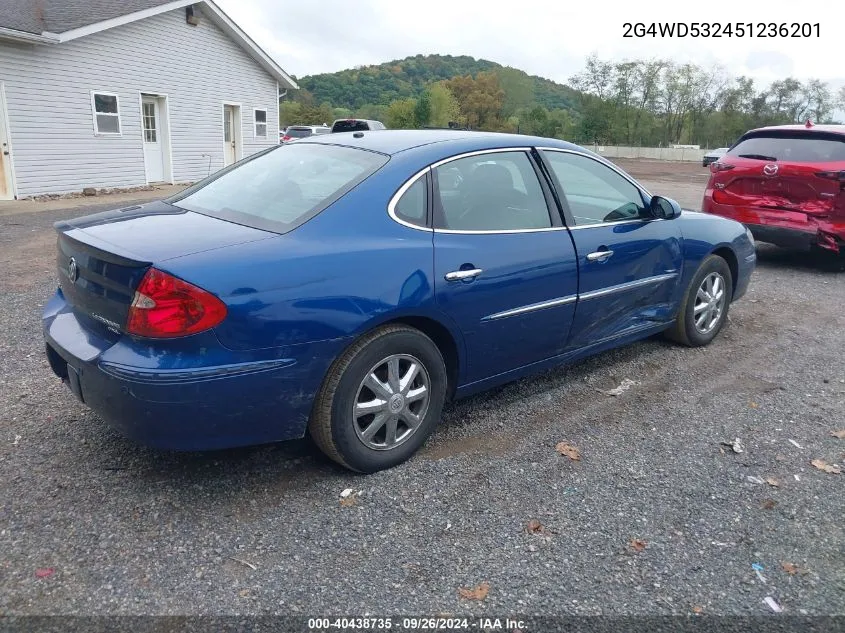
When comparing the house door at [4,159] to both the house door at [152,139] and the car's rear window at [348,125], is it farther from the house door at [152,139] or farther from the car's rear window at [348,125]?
the car's rear window at [348,125]

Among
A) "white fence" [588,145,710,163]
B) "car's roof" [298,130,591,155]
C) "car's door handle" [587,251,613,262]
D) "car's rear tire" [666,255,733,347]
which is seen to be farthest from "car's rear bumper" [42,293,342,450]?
"white fence" [588,145,710,163]

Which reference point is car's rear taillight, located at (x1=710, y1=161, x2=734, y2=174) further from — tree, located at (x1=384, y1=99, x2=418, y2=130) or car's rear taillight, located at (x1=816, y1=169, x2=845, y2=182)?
tree, located at (x1=384, y1=99, x2=418, y2=130)

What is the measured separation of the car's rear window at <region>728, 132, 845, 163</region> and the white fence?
149 feet

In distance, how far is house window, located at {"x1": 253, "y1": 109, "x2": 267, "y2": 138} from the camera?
67.2ft

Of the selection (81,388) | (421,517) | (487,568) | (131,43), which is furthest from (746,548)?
(131,43)

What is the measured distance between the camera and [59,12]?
14938 millimetres

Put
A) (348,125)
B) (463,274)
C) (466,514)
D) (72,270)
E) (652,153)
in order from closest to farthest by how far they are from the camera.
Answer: (466,514) < (72,270) < (463,274) < (348,125) < (652,153)

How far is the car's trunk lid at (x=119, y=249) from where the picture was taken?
2.71 m

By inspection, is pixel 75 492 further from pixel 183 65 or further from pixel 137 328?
pixel 183 65

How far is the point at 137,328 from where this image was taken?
2646 millimetres

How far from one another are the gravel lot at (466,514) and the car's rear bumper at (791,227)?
3708 millimetres

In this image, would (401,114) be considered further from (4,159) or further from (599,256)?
(599,256)

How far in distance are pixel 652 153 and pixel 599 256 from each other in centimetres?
5767

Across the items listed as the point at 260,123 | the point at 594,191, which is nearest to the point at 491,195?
the point at 594,191
